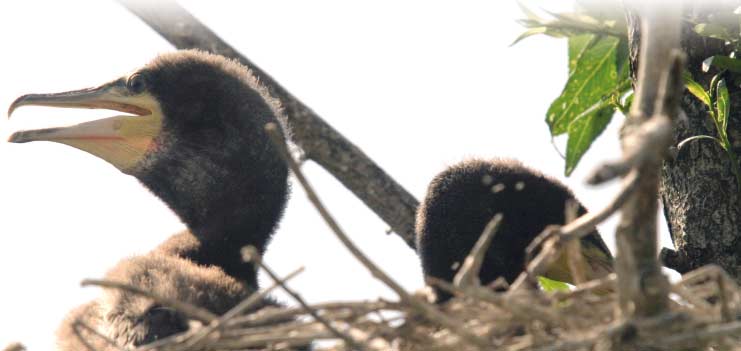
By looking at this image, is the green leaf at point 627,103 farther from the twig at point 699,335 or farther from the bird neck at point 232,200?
the twig at point 699,335

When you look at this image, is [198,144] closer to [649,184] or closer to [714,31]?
[714,31]

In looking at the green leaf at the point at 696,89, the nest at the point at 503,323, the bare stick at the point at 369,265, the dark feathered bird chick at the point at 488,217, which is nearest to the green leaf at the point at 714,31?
the green leaf at the point at 696,89

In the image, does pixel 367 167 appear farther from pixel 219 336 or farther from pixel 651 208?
pixel 651 208

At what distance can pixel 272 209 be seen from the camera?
470 cm

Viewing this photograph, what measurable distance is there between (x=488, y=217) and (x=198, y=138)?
1078mm

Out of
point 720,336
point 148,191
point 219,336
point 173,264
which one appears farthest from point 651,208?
point 148,191

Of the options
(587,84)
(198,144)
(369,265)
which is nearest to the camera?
(369,265)

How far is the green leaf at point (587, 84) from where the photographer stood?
4.32 m

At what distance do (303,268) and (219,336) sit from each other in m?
0.23

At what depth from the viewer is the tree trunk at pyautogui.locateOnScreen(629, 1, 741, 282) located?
400cm

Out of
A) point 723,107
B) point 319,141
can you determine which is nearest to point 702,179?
point 723,107

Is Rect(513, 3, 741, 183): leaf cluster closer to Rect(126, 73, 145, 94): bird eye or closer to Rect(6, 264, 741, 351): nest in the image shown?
Rect(6, 264, 741, 351): nest

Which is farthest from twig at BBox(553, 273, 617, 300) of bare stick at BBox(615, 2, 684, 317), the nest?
bare stick at BBox(615, 2, 684, 317)

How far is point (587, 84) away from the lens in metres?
4.38
